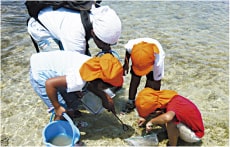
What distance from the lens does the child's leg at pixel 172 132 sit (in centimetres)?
282

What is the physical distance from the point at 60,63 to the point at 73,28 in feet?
1.44

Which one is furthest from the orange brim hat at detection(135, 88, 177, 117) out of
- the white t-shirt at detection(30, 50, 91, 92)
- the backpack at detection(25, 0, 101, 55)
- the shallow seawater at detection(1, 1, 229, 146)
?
the backpack at detection(25, 0, 101, 55)

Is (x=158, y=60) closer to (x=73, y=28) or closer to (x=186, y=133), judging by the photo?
(x=186, y=133)

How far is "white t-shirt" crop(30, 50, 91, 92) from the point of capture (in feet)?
8.95

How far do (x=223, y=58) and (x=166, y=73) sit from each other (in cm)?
150

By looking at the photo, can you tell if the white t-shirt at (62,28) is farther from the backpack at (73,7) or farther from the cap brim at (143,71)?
the cap brim at (143,71)

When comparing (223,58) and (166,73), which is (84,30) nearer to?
(166,73)

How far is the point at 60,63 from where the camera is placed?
2.89 metres

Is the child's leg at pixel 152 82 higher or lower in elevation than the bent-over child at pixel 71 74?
lower

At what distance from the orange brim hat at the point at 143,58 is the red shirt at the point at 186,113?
46 centimetres

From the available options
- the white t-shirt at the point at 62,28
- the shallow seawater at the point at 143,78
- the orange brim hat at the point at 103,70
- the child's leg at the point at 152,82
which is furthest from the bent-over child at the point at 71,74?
the child's leg at the point at 152,82

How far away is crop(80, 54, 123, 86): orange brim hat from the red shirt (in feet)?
2.15

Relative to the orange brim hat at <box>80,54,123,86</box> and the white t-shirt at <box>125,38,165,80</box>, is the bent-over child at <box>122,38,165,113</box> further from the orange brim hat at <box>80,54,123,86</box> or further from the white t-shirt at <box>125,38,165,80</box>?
the orange brim hat at <box>80,54,123,86</box>

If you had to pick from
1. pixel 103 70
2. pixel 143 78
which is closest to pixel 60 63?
pixel 103 70
